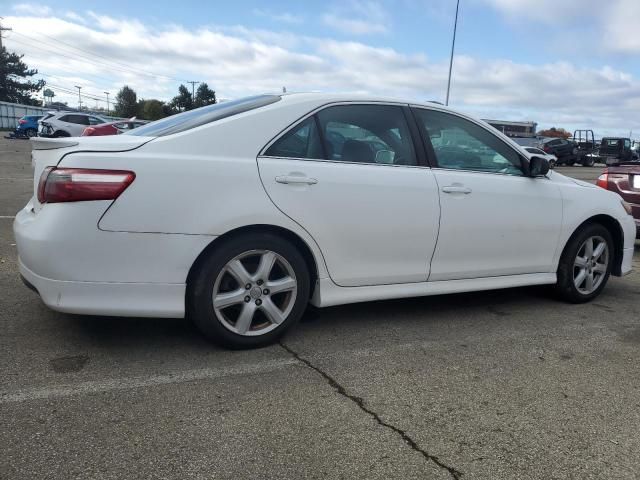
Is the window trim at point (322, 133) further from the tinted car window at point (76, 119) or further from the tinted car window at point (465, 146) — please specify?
the tinted car window at point (76, 119)

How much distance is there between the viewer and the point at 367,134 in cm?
384

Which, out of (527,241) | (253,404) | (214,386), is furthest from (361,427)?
(527,241)

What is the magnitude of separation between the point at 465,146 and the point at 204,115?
1887 millimetres

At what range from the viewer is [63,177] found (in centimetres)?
296

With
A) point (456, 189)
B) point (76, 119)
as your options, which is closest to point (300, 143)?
point (456, 189)

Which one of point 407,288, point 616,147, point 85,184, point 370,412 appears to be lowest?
point 370,412

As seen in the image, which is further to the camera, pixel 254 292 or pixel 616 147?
pixel 616 147

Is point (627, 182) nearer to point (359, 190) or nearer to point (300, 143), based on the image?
point (359, 190)

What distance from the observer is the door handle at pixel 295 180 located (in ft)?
11.0

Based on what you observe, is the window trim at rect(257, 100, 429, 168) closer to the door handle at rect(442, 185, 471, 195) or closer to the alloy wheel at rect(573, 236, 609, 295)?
the door handle at rect(442, 185, 471, 195)

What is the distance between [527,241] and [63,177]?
3.23 metres

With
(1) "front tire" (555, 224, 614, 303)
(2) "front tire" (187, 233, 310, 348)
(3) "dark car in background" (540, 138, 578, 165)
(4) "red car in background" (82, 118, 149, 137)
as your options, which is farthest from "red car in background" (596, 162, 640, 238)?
(3) "dark car in background" (540, 138, 578, 165)

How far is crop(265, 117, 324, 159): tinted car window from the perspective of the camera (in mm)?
3453

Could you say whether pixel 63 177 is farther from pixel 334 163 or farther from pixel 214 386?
pixel 334 163
